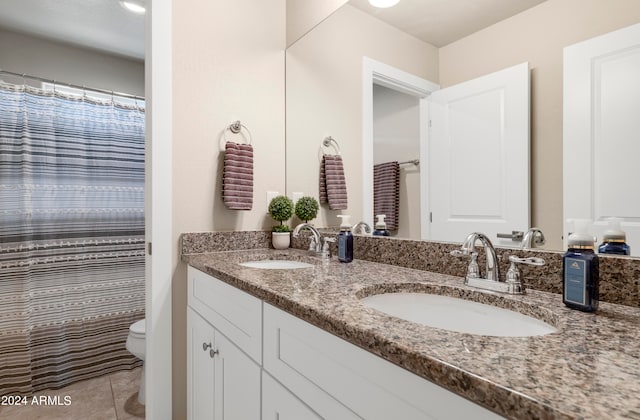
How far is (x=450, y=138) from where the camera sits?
3.56 feet

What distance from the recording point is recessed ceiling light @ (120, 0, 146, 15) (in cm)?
204

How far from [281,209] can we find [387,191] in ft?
1.94

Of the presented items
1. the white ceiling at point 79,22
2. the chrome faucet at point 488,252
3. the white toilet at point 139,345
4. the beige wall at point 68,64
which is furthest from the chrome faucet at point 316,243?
the beige wall at point 68,64

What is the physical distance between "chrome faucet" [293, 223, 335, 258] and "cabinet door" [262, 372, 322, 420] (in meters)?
0.68

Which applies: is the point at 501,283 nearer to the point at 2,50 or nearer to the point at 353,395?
the point at 353,395

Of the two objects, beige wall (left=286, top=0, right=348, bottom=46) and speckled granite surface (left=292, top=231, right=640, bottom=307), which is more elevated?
beige wall (left=286, top=0, right=348, bottom=46)

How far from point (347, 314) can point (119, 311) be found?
2318 millimetres

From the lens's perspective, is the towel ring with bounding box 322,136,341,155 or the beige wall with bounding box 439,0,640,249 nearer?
the beige wall with bounding box 439,0,640,249

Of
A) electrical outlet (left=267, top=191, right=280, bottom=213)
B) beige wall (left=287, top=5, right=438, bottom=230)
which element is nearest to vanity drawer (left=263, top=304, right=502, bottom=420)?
beige wall (left=287, top=5, right=438, bottom=230)

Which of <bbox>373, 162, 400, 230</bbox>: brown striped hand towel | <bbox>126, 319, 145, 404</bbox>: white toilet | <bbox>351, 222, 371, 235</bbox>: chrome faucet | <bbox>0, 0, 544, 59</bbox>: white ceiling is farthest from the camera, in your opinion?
<bbox>126, 319, 145, 404</bbox>: white toilet

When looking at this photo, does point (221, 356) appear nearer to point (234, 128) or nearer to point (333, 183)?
point (333, 183)

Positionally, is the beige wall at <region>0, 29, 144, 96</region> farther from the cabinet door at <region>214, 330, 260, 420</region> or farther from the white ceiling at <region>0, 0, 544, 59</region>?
the cabinet door at <region>214, 330, 260, 420</region>

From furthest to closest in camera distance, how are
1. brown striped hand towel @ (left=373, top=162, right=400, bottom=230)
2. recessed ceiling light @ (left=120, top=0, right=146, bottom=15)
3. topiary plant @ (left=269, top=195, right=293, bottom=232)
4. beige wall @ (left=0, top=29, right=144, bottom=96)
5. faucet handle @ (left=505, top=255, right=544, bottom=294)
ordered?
beige wall @ (left=0, top=29, right=144, bottom=96) → recessed ceiling light @ (left=120, top=0, right=146, bottom=15) → topiary plant @ (left=269, top=195, right=293, bottom=232) → brown striped hand towel @ (left=373, top=162, right=400, bottom=230) → faucet handle @ (left=505, top=255, right=544, bottom=294)

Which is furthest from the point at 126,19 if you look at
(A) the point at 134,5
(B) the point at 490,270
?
(B) the point at 490,270
